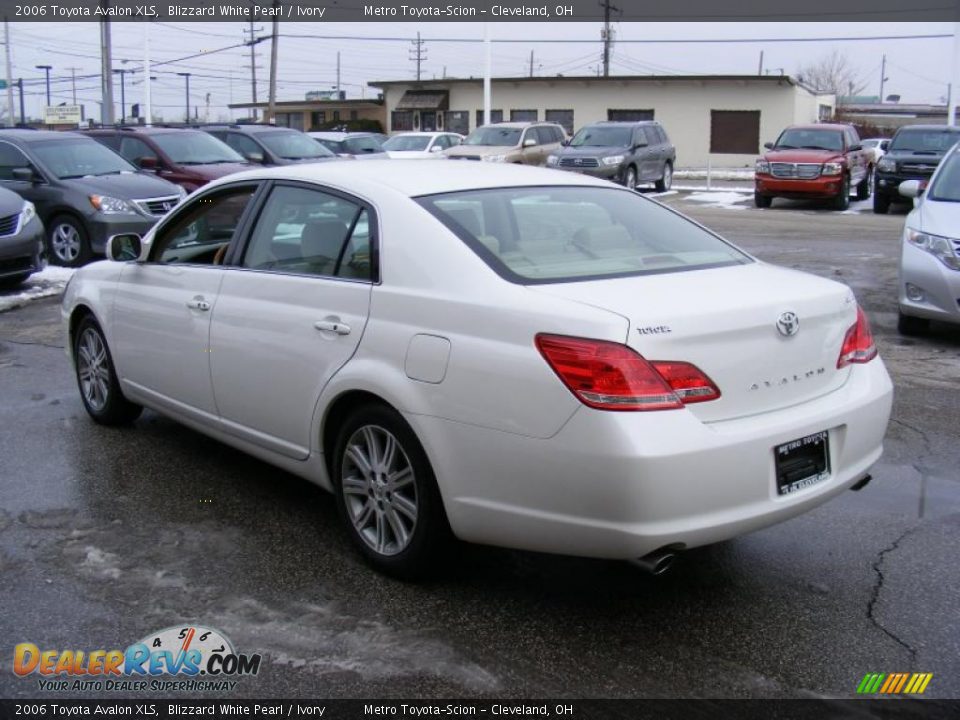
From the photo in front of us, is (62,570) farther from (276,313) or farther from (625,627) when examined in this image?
(625,627)

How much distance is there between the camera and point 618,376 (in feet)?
10.9

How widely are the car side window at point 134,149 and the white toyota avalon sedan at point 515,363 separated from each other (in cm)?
1244

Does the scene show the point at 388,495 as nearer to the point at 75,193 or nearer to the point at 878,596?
the point at 878,596

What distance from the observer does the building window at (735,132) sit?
4675cm

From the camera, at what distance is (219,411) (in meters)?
4.95

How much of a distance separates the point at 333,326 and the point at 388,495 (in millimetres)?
726

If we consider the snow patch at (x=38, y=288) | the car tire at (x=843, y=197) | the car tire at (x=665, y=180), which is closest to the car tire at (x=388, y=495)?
the snow patch at (x=38, y=288)

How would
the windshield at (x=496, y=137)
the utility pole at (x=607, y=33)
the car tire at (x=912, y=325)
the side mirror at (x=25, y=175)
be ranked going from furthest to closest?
the utility pole at (x=607, y=33) → the windshield at (x=496, y=137) → the side mirror at (x=25, y=175) → the car tire at (x=912, y=325)

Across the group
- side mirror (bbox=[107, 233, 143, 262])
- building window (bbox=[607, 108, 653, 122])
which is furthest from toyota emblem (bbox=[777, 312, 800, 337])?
building window (bbox=[607, 108, 653, 122])

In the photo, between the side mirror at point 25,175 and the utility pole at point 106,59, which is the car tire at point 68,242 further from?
the utility pole at point 106,59

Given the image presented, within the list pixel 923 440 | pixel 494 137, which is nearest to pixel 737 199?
pixel 494 137

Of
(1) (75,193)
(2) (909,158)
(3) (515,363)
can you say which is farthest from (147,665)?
(2) (909,158)

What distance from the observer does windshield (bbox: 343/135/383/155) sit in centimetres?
2739

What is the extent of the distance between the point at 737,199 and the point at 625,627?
23.7 m
